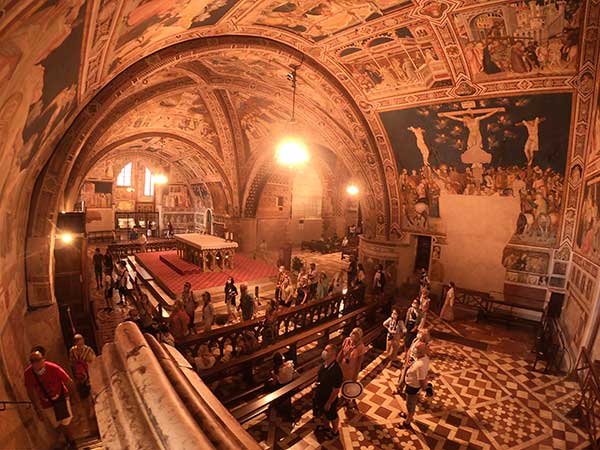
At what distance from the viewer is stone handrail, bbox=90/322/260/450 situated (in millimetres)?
764

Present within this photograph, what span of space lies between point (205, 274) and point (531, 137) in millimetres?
11786

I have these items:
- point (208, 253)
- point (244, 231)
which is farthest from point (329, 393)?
point (244, 231)

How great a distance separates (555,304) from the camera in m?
8.77

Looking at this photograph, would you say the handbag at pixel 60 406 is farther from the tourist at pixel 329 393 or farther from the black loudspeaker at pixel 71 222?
the black loudspeaker at pixel 71 222

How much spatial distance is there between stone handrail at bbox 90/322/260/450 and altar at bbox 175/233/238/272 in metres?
12.2

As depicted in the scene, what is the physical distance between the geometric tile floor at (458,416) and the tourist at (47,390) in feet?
8.09

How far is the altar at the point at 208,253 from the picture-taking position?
12930 millimetres

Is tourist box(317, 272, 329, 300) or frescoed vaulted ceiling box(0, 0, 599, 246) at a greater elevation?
frescoed vaulted ceiling box(0, 0, 599, 246)

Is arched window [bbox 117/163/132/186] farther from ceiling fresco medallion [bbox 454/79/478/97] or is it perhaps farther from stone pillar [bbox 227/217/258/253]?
ceiling fresco medallion [bbox 454/79/478/97]

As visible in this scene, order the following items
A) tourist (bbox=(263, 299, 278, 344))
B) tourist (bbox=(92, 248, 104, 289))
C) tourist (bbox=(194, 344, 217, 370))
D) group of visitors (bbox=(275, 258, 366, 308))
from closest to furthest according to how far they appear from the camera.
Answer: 1. tourist (bbox=(194, 344, 217, 370))
2. tourist (bbox=(263, 299, 278, 344))
3. group of visitors (bbox=(275, 258, 366, 308))
4. tourist (bbox=(92, 248, 104, 289))

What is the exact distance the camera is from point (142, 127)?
14.9 meters

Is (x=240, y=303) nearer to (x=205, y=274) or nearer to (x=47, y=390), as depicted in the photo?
(x=47, y=390)

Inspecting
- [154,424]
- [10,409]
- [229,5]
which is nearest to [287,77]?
[229,5]

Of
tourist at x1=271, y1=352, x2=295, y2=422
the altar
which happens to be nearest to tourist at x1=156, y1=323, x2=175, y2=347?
tourist at x1=271, y1=352, x2=295, y2=422
